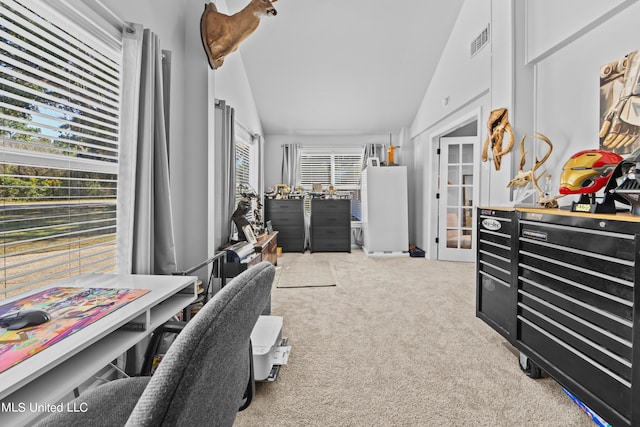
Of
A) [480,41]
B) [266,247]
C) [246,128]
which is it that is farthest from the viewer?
[246,128]

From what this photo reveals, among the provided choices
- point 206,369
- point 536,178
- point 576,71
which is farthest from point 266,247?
point 206,369

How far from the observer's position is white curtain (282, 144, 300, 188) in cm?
572

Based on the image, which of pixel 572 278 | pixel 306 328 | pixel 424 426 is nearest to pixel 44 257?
pixel 306 328

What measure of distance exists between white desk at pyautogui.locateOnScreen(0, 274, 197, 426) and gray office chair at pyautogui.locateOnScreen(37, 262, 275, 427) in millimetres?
98

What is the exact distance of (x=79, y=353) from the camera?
0.91 meters

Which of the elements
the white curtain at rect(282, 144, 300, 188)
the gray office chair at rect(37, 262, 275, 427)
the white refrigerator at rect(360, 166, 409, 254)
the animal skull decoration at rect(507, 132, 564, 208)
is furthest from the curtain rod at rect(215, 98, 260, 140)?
the gray office chair at rect(37, 262, 275, 427)

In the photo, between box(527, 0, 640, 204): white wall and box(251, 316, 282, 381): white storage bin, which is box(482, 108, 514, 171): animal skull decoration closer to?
box(527, 0, 640, 204): white wall

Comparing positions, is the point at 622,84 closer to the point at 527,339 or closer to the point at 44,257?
the point at 527,339

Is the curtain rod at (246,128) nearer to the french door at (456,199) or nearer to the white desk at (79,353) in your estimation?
the white desk at (79,353)

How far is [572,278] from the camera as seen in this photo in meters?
1.34

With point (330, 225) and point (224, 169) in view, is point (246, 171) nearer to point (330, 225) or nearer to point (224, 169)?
point (224, 169)

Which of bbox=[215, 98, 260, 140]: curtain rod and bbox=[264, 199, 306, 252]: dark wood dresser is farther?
bbox=[264, 199, 306, 252]: dark wood dresser

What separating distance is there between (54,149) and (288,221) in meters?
4.10

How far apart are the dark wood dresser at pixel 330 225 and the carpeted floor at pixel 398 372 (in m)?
2.33
